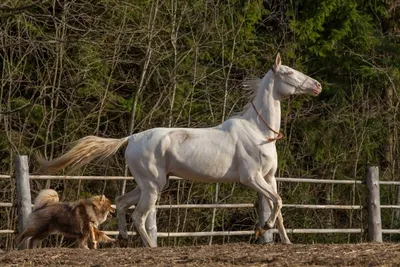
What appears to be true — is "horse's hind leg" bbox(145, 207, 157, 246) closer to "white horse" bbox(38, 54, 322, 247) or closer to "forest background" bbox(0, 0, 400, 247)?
"white horse" bbox(38, 54, 322, 247)

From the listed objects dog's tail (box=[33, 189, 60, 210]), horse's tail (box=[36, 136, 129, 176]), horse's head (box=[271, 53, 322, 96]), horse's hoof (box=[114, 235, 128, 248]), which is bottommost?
horse's hoof (box=[114, 235, 128, 248])

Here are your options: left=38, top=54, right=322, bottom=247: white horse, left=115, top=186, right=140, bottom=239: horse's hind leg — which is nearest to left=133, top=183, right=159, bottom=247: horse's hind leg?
left=38, top=54, right=322, bottom=247: white horse

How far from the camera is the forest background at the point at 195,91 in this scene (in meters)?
17.6

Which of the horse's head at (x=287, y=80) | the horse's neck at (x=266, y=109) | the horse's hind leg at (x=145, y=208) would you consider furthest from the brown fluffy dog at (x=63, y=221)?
the horse's head at (x=287, y=80)

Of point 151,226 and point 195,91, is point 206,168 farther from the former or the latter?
point 195,91

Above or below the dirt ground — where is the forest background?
above

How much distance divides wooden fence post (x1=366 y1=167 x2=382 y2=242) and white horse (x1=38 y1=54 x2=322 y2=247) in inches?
112

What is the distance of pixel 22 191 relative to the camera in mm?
12461

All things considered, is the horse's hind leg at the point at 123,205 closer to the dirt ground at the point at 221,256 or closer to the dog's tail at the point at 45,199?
the dog's tail at the point at 45,199

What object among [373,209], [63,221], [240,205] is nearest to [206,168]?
[63,221]

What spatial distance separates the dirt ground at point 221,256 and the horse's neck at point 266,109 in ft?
6.30

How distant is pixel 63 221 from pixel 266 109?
98.9 inches

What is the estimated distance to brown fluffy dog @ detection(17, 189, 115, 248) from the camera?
11.8 m

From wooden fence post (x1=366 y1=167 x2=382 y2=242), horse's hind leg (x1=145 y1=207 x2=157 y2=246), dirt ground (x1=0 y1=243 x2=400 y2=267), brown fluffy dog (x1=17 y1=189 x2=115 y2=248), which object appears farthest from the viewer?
wooden fence post (x1=366 y1=167 x2=382 y2=242)
